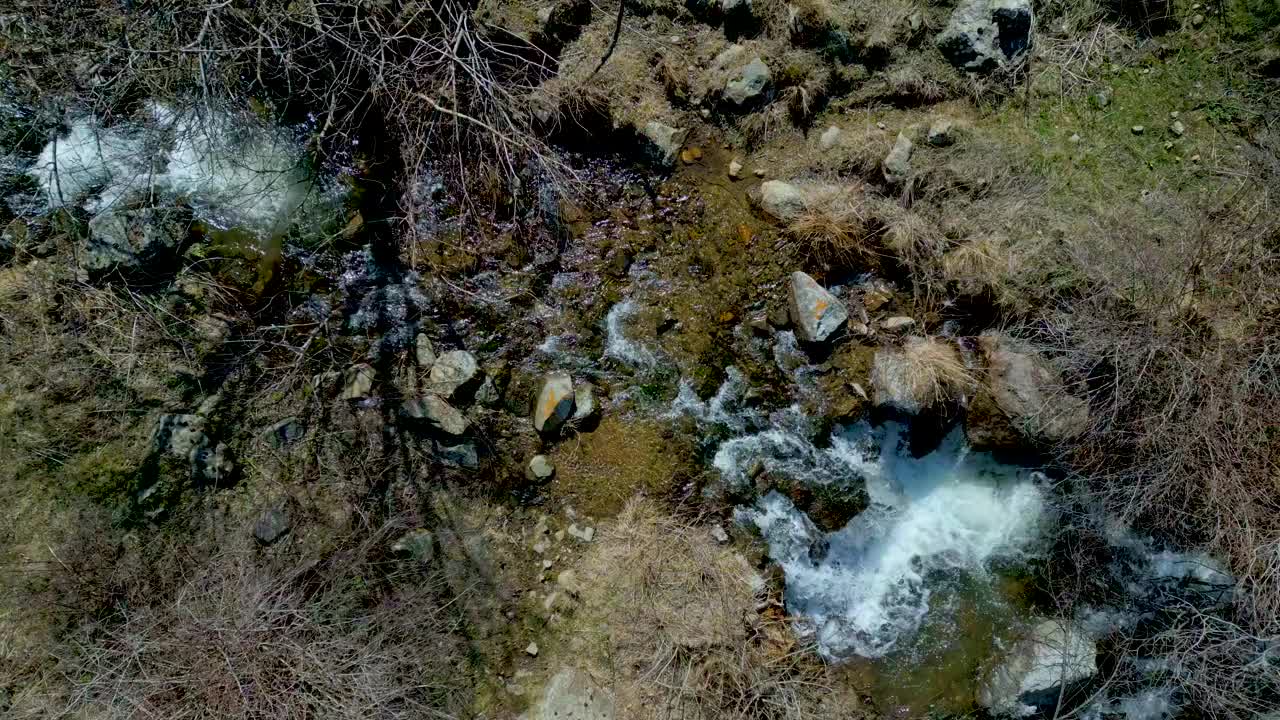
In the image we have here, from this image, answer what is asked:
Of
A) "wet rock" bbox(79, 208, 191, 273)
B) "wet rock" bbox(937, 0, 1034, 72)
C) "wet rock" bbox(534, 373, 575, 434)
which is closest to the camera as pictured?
"wet rock" bbox(79, 208, 191, 273)

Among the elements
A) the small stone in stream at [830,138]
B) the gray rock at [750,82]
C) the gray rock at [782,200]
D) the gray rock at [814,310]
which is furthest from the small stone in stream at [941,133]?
the gray rock at [814,310]

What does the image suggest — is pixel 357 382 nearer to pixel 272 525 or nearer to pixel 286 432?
pixel 286 432

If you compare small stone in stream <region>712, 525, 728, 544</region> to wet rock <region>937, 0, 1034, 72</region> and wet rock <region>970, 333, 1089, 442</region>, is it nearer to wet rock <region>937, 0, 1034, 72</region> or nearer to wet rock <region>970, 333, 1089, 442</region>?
wet rock <region>970, 333, 1089, 442</region>

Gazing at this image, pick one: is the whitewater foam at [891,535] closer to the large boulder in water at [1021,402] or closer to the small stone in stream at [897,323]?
the large boulder in water at [1021,402]

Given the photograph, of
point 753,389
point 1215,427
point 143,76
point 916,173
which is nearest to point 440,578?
point 753,389

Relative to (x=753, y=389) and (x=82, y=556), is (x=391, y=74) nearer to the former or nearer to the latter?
(x=753, y=389)

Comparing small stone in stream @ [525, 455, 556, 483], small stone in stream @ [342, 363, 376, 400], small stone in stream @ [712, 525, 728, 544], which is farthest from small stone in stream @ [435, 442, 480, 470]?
small stone in stream @ [712, 525, 728, 544]
